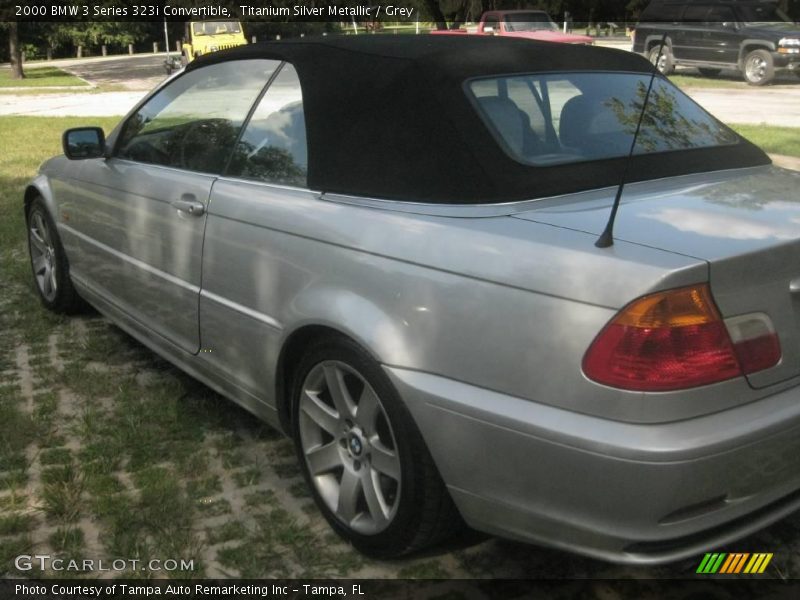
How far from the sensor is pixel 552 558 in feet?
8.87

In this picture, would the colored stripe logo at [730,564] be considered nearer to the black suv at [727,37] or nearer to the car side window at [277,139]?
the car side window at [277,139]

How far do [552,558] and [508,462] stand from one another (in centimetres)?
70

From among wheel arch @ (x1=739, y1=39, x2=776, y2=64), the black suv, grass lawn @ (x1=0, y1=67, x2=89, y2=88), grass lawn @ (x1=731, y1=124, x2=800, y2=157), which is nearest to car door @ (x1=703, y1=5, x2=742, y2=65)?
the black suv

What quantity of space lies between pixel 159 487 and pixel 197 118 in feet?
5.31

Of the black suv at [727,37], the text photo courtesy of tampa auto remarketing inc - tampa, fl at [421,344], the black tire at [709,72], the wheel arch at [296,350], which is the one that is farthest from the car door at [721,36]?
the wheel arch at [296,350]

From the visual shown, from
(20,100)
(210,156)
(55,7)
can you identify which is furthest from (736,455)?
(55,7)

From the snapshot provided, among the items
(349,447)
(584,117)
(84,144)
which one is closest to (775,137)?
(584,117)

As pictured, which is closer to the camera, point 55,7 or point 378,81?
point 378,81

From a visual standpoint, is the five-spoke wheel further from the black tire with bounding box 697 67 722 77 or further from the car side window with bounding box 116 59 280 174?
the black tire with bounding box 697 67 722 77

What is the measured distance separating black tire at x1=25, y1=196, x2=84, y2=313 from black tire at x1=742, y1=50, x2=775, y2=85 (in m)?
20.4

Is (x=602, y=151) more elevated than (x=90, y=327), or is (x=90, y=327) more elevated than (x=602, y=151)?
(x=602, y=151)

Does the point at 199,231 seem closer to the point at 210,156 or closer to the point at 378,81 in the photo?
the point at 210,156

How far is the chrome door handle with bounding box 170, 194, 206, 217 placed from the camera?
324 centimetres

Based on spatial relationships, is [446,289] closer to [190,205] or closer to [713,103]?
[190,205]
